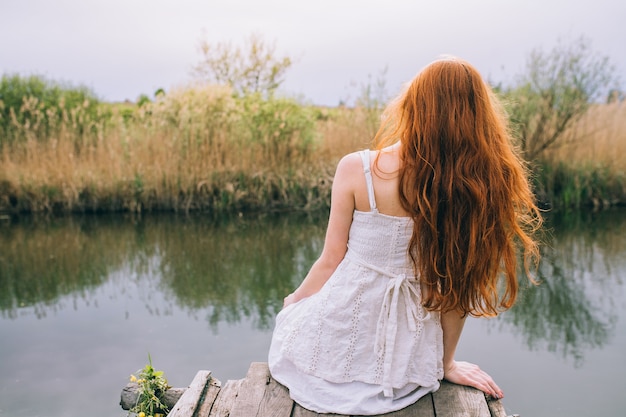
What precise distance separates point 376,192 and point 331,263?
1.01 ft

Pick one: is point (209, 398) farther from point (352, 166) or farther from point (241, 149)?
point (241, 149)

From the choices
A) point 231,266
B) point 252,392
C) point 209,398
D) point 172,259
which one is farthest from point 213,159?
point 252,392

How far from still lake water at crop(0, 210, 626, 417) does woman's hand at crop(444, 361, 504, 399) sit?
1.06 m

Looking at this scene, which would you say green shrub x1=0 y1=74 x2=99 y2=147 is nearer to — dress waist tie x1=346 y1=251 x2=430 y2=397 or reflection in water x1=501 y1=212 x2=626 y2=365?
reflection in water x1=501 y1=212 x2=626 y2=365

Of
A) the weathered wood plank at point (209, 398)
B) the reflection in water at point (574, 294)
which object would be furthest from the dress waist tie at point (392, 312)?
the reflection in water at point (574, 294)

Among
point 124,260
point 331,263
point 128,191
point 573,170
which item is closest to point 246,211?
point 128,191

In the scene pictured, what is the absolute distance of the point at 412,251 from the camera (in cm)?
182

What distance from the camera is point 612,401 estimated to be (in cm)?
296

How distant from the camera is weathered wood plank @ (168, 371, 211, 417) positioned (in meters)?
2.08

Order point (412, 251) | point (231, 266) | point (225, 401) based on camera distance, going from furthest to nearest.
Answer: point (231, 266), point (225, 401), point (412, 251)

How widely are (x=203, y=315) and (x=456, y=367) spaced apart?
261 cm

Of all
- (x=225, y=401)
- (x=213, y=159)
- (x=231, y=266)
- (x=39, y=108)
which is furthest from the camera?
(x=39, y=108)

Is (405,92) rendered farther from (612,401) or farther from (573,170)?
(573,170)

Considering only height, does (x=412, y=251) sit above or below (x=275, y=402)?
above
